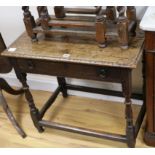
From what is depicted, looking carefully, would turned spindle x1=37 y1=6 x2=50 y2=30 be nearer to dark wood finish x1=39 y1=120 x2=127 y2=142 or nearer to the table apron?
the table apron

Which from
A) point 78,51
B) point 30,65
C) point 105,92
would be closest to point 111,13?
point 78,51

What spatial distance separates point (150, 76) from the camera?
4.87ft

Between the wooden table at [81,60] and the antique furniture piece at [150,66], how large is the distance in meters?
0.06

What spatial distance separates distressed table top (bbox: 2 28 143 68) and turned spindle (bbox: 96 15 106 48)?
4 cm

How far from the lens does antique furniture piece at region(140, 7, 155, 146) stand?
1.32 meters

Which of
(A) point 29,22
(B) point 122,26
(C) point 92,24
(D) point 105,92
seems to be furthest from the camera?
(D) point 105,92

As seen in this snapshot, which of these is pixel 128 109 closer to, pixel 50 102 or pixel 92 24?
pixel 92 24

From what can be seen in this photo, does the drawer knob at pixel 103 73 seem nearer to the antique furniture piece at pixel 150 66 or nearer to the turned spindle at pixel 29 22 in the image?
the antique furniture piece at pixel 150 66

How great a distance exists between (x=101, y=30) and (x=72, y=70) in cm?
27

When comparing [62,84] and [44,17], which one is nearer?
[44,17]

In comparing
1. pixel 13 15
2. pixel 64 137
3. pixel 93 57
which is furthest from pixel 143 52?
pixel 13 15

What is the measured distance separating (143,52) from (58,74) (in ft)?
1.55

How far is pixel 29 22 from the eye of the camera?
1613 millimetres

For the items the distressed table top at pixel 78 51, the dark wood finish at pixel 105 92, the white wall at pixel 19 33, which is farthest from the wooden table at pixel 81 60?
the white wall at pixel 19 33
